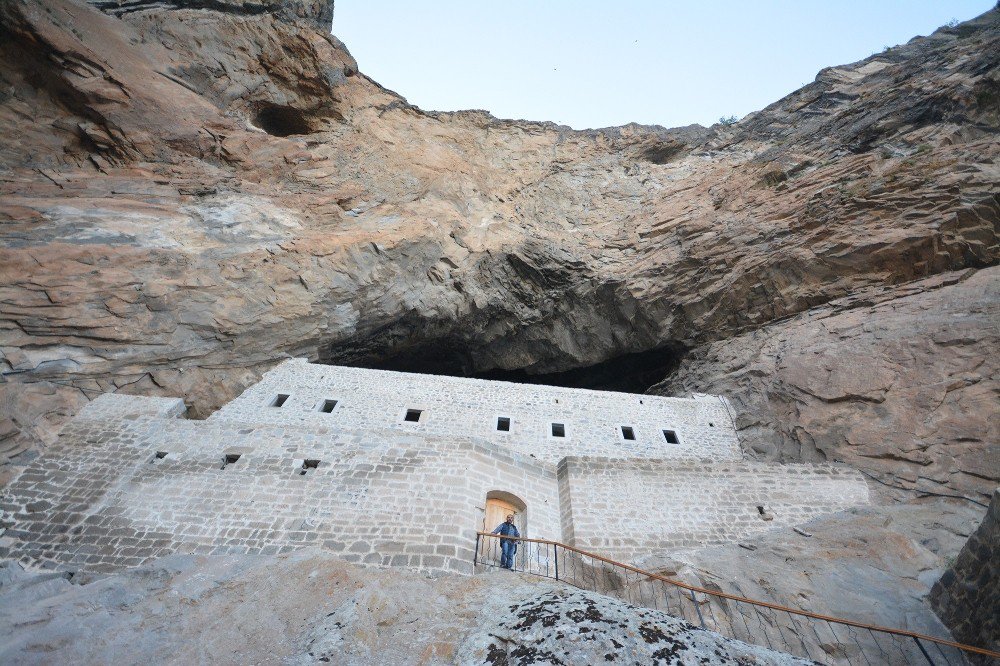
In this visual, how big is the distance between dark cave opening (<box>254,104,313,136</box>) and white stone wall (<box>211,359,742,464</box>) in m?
11.7

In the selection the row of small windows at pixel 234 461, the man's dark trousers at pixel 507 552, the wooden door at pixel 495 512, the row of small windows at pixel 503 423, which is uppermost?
the row of small windows at pixel 503 423

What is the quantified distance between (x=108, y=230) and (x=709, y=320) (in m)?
18.1

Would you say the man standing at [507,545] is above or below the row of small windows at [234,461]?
below

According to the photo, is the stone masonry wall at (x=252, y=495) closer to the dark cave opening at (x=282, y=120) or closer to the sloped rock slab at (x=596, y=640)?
the sloped rock slab at (x=596, y=640)

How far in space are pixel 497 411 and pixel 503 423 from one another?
38 centimetres

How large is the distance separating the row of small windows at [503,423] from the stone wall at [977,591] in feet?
22.2

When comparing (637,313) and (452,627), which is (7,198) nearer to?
(452,627)

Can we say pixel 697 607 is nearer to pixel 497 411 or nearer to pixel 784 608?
pixel 784 608

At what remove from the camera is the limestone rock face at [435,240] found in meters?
11.1

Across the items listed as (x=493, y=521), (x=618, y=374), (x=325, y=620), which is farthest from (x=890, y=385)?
(x=325, y=620)

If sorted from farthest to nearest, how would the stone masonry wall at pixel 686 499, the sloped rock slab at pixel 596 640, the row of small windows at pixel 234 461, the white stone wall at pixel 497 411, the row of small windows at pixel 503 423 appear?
the row of small windows at pixel 503 423 < the white stone wall at pixel 497 411 < the stone masonry wall at pixel 686 499 < the row of small windows at pixel 234 461 < the sloped rock slab at pixel 596 640

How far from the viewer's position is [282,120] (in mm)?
20234

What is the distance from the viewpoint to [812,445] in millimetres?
11164

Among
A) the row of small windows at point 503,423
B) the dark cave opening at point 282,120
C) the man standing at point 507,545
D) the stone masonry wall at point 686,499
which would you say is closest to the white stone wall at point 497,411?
the row of small windows at point 503,423
